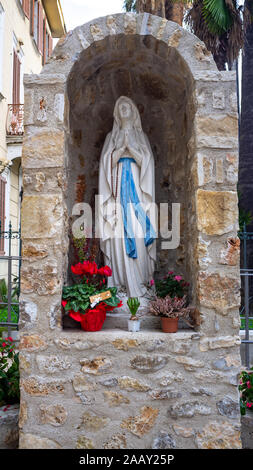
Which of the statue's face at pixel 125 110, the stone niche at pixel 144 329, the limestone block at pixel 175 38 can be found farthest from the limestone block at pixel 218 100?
the statue's face at pixel 125 110

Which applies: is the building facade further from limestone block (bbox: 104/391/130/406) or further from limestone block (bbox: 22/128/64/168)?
limestone block (bbox: 104/391/130/406)

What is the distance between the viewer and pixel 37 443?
2768 millimetres

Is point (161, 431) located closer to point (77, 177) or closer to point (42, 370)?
point (42, 370)

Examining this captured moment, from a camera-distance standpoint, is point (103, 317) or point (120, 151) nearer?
point (103, 317)

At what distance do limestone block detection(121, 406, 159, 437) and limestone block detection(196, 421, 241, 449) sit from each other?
338 mm

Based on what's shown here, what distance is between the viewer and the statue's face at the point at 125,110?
3.75 meters

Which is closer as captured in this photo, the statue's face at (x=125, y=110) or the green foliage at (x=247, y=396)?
the green foliage at (x=247, y=396)

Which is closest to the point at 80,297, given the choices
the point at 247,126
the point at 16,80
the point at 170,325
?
the point at 170,325

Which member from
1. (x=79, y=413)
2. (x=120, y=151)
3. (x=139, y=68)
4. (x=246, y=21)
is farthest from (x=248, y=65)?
(x=79, y=413)

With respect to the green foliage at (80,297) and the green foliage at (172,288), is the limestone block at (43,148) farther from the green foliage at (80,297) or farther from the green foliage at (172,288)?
the green foliage at (172,288)

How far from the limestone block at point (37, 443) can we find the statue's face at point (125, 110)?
2.80 meters

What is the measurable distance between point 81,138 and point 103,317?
1.87 m

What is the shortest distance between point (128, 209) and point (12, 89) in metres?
8.65

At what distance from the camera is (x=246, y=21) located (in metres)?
8.27
